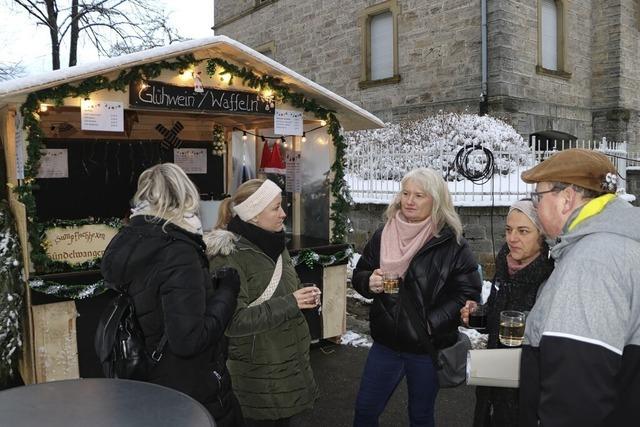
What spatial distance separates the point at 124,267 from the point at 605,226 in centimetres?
177

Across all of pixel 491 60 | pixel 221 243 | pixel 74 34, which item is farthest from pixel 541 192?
pixel 74 34

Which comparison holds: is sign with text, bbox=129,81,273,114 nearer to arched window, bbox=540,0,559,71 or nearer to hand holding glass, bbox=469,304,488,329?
hand holding glass, bbox=469,304,488,329

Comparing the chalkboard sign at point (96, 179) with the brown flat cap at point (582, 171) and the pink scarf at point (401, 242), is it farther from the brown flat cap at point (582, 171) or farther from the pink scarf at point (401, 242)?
the brown flat cap at point (582, 171)

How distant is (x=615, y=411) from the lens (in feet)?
5.37

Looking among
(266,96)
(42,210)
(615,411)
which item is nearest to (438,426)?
(615,411)

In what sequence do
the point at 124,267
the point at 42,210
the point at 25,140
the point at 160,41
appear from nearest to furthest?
the point at 124,267
the point at 25,140
the point at 42,210
the point at 160,41

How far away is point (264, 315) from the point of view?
2613 mm

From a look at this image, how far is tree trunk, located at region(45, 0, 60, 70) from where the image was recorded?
15.6 meters

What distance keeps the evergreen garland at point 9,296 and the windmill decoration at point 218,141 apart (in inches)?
143

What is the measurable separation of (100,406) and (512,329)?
1.64 metres

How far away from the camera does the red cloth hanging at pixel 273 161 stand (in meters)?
6.62

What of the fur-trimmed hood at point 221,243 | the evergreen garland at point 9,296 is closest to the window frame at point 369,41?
the evergreen garland at point 9,296

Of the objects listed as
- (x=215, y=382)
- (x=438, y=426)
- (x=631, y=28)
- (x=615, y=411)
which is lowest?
(x=438, y=426)

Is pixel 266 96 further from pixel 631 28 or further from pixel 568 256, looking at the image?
pixel 631 28
